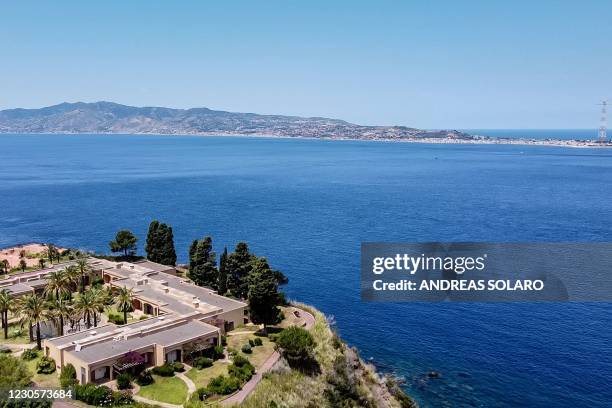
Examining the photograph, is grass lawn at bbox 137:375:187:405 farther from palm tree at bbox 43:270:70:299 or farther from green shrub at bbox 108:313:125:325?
palm tree at bbox 43:270:70:299

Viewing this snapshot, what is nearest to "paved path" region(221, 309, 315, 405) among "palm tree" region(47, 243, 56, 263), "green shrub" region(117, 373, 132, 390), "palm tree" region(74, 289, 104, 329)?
"green shrub" region(117, 373, 132, 390)

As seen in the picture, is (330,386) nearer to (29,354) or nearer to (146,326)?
(146,326)

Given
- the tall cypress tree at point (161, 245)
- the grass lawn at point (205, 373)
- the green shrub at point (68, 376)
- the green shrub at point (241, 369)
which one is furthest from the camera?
the tall cypress tree at point (161, 245)

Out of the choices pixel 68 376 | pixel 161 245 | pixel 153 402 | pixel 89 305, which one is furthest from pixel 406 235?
pixel 68 376

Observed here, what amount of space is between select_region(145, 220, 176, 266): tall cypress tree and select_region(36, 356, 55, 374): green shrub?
3422 cm

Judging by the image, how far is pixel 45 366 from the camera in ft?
147

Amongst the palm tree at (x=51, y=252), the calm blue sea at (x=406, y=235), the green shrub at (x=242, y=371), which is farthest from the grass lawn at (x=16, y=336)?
the calm blue sea at (x=406, y=235)

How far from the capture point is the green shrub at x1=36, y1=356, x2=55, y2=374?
4450 centimetres

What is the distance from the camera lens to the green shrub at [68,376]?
41.8 metres

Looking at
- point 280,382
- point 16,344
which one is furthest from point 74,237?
point 280,382

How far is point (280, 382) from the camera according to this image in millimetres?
44594

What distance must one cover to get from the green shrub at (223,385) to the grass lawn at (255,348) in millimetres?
4577

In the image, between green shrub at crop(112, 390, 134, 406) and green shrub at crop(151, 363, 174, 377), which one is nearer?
green shrub at crop(112, 390, 134, 406)

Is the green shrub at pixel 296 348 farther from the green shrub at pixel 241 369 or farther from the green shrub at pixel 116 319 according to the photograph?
the green shrub at pixel 116 319
